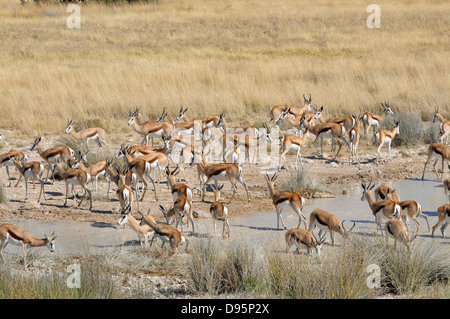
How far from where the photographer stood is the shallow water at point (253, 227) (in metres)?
10.6

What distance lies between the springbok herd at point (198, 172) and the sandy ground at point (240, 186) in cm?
23

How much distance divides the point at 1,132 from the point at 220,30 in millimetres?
22715

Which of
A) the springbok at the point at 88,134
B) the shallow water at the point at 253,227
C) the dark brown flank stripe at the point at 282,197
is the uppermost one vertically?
the springbok at the point at 88,134

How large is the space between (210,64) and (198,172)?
13.7m

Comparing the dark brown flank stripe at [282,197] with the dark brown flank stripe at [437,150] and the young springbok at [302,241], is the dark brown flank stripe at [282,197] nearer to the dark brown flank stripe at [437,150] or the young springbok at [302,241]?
the young springbok at [302,241]

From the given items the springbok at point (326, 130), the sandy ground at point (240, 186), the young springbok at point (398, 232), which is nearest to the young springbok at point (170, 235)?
the sandy ground at point (240, 186)

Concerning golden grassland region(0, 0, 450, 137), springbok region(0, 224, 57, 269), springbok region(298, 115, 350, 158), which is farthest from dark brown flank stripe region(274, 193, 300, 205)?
golden grassland region(0, 0, 450, 137)

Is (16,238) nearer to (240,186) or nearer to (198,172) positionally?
(198,172)

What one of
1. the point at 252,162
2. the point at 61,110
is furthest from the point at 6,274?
the point at 61,110

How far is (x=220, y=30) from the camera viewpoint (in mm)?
39781

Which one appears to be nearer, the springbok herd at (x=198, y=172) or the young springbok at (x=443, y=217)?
the springbok herd at (x=198, y=172)

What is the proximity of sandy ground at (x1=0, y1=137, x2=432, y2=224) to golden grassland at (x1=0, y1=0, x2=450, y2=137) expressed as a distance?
12.3ft

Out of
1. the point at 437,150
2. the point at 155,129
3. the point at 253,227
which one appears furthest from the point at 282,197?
the point at 155,129

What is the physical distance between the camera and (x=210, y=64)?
88.4 feet
